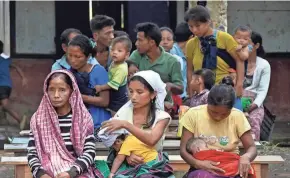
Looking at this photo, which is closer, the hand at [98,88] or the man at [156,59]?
the hand at [98,88]

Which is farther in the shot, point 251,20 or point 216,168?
point 251,20

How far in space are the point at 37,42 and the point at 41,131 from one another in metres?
5.77

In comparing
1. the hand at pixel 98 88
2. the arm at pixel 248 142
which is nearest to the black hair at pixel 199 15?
the hand at pixel 98 88

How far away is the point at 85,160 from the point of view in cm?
595

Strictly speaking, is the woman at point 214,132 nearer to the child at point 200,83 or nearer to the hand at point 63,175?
the hand at point 63,175

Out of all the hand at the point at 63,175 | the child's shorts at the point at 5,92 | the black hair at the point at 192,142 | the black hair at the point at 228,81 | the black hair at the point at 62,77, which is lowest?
the child's shorts at the point at 5,92

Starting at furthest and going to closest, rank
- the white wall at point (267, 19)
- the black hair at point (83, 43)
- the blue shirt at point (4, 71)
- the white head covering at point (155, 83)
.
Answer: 1. the white wall at point (267, 19)
2. the blue shirt at point (4, 71)
3. the black hair at point (83, 43)
4. the white head covering at point (155, 83)

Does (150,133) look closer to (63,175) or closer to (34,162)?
(63,175)

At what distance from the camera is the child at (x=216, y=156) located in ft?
19.6

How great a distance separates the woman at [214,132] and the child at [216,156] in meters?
0.03

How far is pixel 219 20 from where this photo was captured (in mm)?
10008

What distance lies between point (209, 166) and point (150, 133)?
0.48m

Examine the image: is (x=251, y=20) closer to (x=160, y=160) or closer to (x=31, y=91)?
(x=31, y=91)

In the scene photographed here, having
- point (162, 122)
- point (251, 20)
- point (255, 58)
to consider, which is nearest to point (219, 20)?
point (255, 58)
